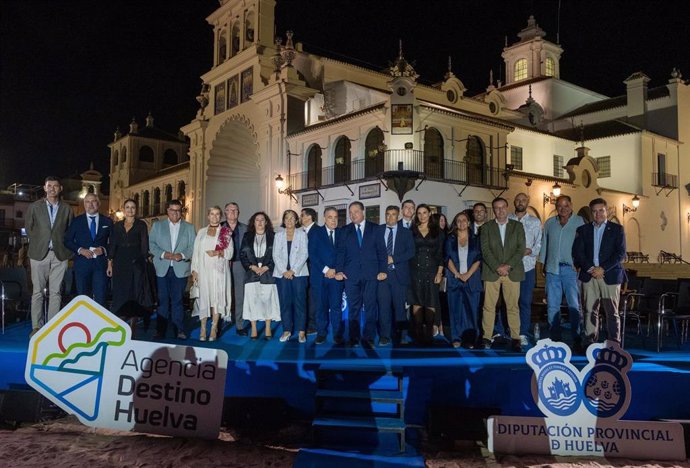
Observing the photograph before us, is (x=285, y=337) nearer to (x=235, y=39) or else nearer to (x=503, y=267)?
(x=503, y=267)

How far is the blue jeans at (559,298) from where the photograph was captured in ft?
21.3

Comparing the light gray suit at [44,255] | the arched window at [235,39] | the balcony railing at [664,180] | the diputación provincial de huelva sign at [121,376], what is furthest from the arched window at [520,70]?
the diputación provincial de huelva sign at [121,376]

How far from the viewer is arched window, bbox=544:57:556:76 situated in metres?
38.3

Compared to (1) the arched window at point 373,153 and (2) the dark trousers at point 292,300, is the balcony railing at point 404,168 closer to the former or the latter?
(1) the arched window at point 373,153

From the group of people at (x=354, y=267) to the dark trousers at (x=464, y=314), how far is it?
0.01 m

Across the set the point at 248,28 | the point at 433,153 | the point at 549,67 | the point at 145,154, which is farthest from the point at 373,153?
the point at 145,154

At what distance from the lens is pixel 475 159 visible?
2411cm

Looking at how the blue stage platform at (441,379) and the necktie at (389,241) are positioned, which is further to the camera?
the necktie at (389,241)

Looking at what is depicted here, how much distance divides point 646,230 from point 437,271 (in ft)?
93.1

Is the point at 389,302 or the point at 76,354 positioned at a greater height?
the point at 389,302

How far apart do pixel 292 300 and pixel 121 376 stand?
2854 mm

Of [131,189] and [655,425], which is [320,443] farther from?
[131,189]

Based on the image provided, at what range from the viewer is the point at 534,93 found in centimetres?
3681

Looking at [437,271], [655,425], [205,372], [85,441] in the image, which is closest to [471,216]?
[437,271]
